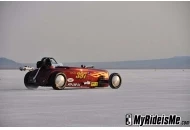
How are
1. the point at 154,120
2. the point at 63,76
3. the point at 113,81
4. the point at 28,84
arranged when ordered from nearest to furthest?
the point at 154,120
the point at 63,76
the point at 28,84
the point at 113,81

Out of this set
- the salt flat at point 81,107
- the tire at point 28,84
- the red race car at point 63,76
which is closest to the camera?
the salt flat at point 81,107

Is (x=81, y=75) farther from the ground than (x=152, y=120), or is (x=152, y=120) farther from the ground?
(x=81, y=75)

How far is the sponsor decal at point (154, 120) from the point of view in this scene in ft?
24.0

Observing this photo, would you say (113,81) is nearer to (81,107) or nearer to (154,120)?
(81,107)

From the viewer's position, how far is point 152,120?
24.2 feet

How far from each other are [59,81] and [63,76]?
0.63 ft

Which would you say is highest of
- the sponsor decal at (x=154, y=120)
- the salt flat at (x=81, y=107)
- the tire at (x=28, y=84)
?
the tire at (x=28, y=84)

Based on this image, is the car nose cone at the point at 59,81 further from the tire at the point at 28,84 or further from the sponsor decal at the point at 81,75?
the tire at the point at 28,84

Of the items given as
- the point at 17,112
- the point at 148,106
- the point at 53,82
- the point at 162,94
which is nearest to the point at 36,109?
the point at 17,112

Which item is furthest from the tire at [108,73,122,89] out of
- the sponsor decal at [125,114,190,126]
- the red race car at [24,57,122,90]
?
the sponsor decal at [125,114,190,126]

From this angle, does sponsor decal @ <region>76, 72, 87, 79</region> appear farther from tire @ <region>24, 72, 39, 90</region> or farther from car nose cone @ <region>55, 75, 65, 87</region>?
tire @ <region>24, 72, 39, 90</region>

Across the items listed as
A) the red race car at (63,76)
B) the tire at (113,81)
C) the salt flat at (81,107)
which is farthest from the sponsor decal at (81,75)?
the tire at (113,81)

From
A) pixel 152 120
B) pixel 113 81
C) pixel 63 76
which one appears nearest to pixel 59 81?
pixel 63 76

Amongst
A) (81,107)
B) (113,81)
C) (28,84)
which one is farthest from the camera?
(113,81)
